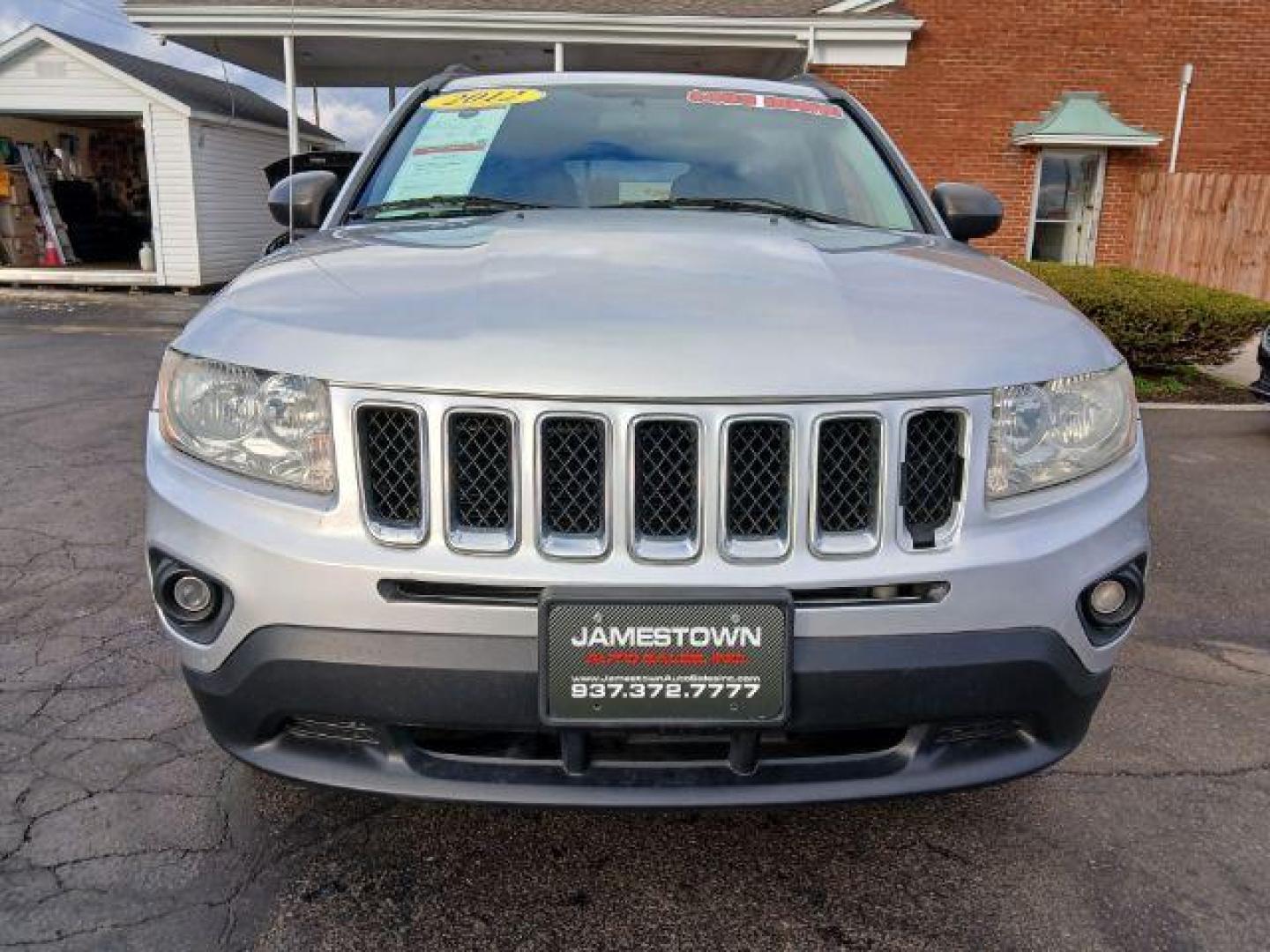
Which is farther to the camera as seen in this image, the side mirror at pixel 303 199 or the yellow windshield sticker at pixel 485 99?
the yellow windshield sticker at pixel 485 99

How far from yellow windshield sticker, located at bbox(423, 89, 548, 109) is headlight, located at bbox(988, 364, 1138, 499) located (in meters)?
2.06

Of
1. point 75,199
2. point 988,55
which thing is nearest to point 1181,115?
point 988,55

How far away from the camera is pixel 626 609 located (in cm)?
168

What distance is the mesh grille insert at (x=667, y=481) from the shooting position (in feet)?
5.65

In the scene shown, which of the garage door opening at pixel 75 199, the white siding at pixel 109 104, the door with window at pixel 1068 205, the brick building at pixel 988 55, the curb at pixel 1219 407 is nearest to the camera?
the curb at pixel 1219 407

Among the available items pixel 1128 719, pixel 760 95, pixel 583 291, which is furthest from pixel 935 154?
pixel 583 291

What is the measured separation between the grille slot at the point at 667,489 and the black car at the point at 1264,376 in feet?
21.3

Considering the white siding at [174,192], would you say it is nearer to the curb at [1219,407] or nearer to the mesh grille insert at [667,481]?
the curb at [1219,407]

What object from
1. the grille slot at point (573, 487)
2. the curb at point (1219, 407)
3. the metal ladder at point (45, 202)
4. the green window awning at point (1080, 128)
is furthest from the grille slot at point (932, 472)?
the metal ladder at point (45, 202)

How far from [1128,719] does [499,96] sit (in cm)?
276

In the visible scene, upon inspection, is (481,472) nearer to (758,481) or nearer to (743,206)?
(758,481)

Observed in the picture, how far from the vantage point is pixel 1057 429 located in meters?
1.92

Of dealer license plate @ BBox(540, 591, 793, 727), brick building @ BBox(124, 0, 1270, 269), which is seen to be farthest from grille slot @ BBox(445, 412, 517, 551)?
brick building @ BBox(124, 0, 1270, 269)

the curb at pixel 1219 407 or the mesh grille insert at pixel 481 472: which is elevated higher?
the mesh grille insert at pixel 481 472
